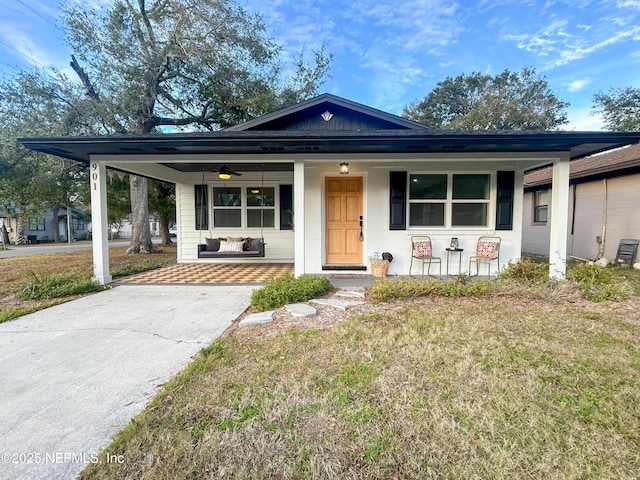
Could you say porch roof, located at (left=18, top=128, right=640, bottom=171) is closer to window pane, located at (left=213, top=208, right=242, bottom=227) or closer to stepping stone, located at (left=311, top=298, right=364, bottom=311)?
stepping stone, located at (left=311, top=298, right=364, bottom=311)

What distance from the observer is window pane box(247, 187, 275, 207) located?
26.8 feet

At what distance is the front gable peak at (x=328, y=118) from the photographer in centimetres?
615

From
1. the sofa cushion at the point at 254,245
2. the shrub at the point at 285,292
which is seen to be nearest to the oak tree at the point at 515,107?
the sofa cushion at the point at 254,245

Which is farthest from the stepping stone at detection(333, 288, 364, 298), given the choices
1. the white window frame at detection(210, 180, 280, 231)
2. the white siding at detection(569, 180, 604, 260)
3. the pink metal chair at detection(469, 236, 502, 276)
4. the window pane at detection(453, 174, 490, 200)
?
the white siding at detection(569, 180, 604, 260)

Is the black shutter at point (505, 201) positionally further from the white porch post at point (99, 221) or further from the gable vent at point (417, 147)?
the white porch post at point (99, 221)

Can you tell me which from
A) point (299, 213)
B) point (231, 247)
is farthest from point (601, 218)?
point (231, 247)

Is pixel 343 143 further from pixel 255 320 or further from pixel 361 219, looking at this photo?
pixel 255 320

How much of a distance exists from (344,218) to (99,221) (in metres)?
4.73

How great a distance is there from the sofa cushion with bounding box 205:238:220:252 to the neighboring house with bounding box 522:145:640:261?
9906mm

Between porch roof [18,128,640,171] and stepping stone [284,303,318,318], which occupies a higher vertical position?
porch roof [18,128,640,171]

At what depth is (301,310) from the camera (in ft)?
12.1

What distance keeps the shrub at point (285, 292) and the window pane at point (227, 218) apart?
4.26 m

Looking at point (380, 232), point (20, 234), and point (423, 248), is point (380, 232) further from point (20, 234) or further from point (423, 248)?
point (20, 234)

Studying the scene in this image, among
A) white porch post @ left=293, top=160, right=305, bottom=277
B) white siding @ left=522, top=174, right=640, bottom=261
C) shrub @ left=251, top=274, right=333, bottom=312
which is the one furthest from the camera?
white siding @ left=522, top=174, right=640, bottom=261
